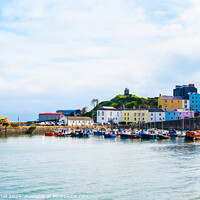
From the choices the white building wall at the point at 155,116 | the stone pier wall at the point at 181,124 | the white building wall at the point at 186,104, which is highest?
the white building wall at the point at 186,104

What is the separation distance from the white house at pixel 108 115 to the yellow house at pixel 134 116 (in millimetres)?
1955

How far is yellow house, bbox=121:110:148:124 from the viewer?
12569cm

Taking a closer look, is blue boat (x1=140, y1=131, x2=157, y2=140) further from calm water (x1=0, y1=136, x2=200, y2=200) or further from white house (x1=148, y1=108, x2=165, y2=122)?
calm water (x1=0, y1=136, x2=200, y2=200)

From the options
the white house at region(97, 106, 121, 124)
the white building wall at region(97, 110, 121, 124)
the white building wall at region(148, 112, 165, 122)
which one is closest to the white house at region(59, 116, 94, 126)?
the white building wall at region(97, 110, 121, 124)

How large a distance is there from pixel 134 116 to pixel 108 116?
9968 millimetres

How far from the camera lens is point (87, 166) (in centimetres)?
3272

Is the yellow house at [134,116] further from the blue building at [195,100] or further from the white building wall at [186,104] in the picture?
the blue building at [195,100]

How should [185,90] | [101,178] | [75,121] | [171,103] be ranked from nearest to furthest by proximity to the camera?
[101,178] < [75,121] < [171,103] < [185,90]

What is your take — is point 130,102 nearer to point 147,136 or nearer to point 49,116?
point 49,116

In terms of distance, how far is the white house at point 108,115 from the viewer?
127938mm

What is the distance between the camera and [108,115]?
5044 inches

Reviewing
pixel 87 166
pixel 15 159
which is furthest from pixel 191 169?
pixel 15 159

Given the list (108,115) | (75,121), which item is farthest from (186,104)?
(75,121)

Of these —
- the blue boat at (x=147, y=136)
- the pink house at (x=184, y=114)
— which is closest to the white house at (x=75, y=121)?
the pink house at (x=184, y=114)
